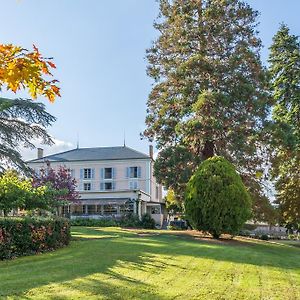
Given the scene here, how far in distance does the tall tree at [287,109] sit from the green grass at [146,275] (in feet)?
50.1

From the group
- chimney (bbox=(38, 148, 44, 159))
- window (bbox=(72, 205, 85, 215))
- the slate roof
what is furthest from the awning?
chimney (bbox=(38, 148, 44, 159))

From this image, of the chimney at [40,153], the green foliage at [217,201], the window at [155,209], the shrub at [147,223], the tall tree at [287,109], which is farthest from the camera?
the chimney at [40,153]

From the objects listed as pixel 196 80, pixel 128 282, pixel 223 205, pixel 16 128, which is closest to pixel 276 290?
pixel 128 282

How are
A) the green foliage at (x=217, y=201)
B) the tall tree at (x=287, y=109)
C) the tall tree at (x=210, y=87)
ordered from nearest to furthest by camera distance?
the green foliage at (x=217, y=201), the tall tree at (x=210, y=87), the tall tree at (x=287, y=109)

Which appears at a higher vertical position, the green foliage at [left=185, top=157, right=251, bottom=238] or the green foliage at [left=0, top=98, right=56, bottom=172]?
the green foliage at [left=0, top=98, right=56, bottom=172]

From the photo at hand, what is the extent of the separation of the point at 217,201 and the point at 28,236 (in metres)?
8.52

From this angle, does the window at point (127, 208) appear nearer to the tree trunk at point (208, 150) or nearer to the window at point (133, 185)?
the window at point (133, 185)

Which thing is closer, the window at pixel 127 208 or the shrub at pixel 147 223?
the shrub at pixel 147 223

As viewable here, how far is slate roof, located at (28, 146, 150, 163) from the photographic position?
54.1 m

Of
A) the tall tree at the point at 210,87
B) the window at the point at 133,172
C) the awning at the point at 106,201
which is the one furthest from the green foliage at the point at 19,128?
the window at the point at 133,172

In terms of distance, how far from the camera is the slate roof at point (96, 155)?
5409 centimetres

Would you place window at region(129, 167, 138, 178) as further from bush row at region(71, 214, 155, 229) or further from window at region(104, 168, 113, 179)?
bush row at region(71, 214, 155, 229)

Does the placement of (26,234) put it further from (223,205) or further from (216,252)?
(223,205)

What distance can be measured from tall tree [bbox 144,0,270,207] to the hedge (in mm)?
11385
